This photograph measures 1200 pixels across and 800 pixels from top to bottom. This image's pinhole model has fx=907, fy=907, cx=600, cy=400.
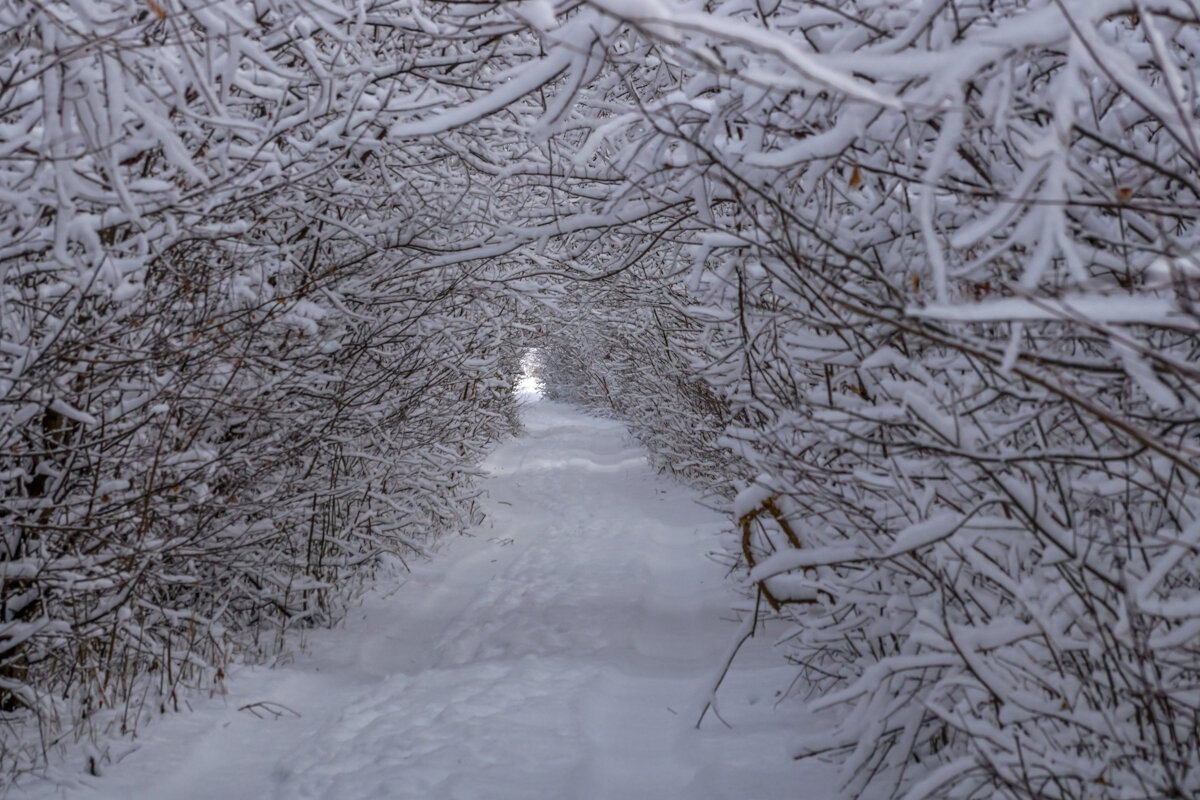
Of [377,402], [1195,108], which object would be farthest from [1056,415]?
[377,402]

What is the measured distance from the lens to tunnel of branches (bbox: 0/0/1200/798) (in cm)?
174

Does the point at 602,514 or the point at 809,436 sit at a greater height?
the point at 809,436

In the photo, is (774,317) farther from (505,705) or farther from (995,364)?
(505,705)

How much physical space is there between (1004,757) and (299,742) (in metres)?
3.69

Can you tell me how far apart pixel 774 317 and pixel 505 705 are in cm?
324

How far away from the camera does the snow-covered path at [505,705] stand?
156 inches

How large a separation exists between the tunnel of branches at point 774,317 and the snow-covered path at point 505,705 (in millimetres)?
385

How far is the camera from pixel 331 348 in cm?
554

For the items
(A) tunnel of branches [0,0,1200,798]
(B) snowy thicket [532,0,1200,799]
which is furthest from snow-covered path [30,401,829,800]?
(B) snowy thicket [532,0,1200,799]

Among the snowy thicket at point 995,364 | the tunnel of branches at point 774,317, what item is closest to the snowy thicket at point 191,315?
the tunnel of branches at point 774,317

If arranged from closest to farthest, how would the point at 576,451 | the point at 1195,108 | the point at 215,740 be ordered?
the point at 1195,108 < the point at 215,740 < the point at 576,451

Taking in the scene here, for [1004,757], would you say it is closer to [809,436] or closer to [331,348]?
[809,436]

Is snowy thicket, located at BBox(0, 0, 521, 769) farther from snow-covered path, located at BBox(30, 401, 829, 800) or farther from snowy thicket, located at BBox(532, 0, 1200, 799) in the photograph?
snowy thicket, located at BBox(532, 0, 1200, 799)

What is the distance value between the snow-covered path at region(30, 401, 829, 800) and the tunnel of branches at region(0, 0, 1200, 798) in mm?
385
